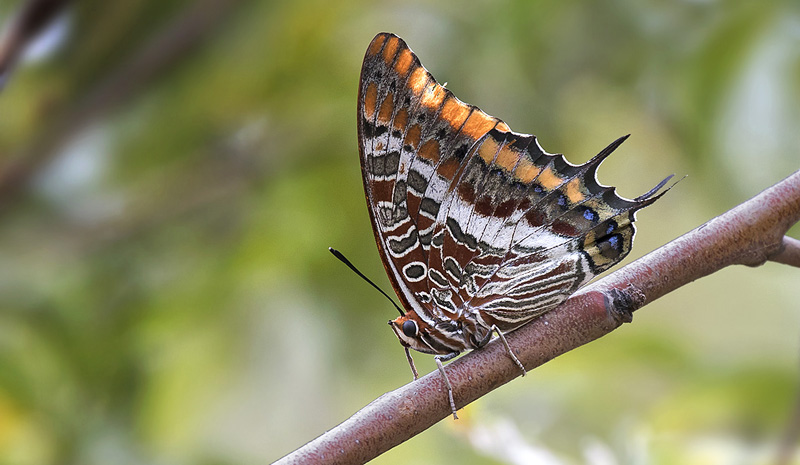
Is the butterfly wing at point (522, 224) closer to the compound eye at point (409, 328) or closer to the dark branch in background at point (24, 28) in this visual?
the compound eye at point (409, 328)

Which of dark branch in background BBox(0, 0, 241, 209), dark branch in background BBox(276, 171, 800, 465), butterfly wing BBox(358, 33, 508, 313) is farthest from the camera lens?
dark branch in background BBox(0, 0, 241, 209)

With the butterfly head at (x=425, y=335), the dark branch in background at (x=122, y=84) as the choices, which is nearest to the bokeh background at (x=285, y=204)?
the dark branch in background at (x=122, y=84)

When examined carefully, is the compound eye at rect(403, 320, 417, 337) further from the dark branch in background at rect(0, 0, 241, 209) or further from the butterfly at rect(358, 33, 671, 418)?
the dark branch in background at rect(0, 0, 241, 209)

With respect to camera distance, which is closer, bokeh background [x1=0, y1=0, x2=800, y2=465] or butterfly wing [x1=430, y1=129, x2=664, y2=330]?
butterfly wing [x1=430, y1=129, x2=664, y2=330]

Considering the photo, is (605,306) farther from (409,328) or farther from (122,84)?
(122,84)

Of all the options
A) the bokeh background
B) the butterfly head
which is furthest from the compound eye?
the bokeh background

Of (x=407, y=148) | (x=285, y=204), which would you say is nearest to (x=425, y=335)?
(x=407, y=148)
